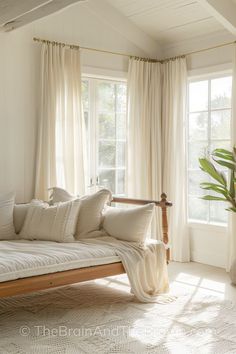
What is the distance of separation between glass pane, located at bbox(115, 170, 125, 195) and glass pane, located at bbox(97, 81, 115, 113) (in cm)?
72

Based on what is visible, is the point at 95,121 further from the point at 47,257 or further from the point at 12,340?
the point at 12,340

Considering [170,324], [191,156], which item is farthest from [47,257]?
[191,156]

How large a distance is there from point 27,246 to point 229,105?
8.75 ft

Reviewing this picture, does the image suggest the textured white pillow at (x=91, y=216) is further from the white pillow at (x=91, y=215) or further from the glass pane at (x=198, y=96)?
the glass pane at (x=198, y=96)

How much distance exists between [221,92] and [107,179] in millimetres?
1589

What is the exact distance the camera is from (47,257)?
3633mm

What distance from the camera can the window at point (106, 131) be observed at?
214 inches

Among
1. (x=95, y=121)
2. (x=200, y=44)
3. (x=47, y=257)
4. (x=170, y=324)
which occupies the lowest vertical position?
(x=170, y=324)

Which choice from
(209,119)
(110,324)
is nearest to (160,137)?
(209,119)

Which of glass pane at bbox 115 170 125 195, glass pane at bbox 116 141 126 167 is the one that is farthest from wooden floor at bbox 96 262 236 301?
glass pane at bbox 116 141 126 167

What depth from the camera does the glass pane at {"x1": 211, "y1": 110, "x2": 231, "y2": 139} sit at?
5273 millimetres

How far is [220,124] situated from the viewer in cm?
534

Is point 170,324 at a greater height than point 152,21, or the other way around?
point 152,21

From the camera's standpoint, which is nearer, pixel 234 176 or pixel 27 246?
pixel 27 246
